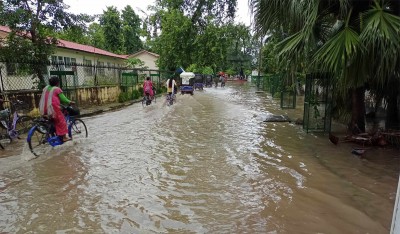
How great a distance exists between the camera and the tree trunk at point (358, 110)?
8.53 m

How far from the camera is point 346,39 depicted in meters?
6.25

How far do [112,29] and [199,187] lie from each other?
41.7 meters

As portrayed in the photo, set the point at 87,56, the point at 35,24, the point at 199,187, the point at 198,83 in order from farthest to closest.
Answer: the point at 198,83
the point at 87,56
the point at 35,24
the point at 199,187

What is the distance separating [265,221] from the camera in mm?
4035

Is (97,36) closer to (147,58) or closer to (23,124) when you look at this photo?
(147,58)

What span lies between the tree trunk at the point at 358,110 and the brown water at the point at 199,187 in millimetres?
896

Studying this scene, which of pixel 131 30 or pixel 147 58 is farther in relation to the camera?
pixel 131 30

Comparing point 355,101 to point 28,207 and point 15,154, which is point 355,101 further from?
point 15,154

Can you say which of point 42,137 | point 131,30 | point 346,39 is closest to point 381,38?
point 346,39

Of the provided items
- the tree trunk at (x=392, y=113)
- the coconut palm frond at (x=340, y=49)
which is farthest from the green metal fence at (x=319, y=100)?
the coconut palm frond at (x=340, y=49)

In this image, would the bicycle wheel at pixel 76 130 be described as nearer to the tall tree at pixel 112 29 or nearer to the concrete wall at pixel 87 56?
the concrete wall at pixel 87 56

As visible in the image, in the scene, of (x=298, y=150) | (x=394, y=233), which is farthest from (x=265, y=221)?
(x=298, y=150)

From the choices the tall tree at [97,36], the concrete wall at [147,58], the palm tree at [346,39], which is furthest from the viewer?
the concrete wall at [147,58]

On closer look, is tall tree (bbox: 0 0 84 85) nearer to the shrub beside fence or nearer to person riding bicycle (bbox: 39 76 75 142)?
the shrub beside fence
